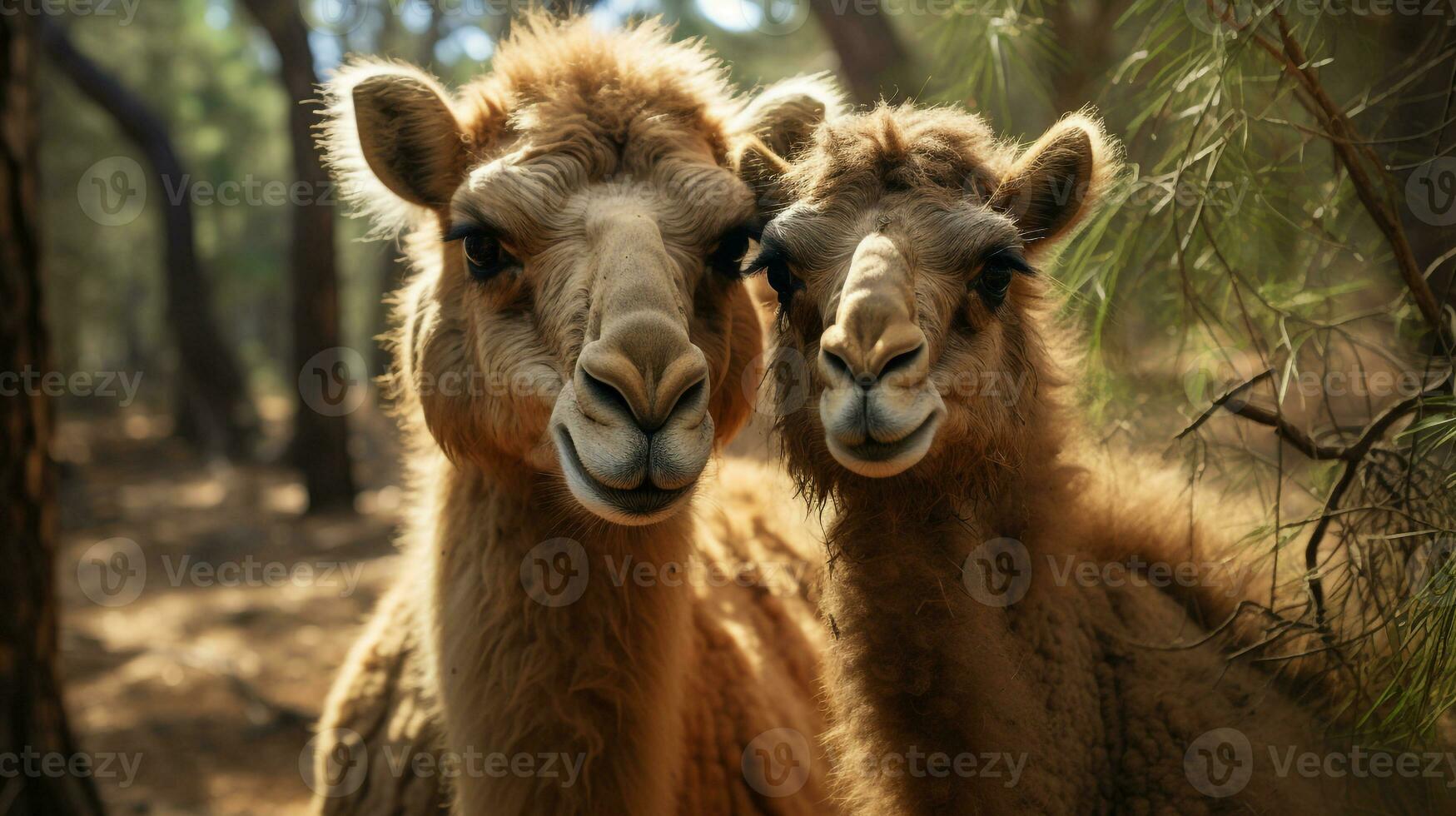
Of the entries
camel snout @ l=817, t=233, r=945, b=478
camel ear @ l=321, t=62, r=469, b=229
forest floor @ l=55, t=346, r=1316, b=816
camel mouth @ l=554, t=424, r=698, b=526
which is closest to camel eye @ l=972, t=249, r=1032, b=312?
camel snout @ l=817, t=233, r=945, b=478

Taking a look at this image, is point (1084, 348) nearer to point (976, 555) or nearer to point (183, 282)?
point (976, 555)

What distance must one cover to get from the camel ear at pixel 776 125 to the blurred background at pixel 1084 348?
41cm

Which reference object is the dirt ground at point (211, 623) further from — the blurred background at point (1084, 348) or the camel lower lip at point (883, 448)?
the camel lower lip at point (883, 448)

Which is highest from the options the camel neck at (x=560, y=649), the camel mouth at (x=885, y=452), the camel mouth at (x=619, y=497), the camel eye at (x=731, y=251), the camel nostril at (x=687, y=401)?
the camel eye at (x=731, y=251)

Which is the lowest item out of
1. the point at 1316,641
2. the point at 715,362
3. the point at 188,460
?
the point at 188,460

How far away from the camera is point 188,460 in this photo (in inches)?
908

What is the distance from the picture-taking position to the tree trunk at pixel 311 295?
13383 mm

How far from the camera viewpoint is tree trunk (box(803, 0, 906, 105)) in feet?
32.0

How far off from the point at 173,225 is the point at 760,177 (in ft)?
57.6

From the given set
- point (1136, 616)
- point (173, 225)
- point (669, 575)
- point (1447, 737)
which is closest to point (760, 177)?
point (669, 575)

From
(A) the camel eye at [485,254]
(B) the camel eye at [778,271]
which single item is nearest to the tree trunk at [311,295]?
(A) the camel eye at [485,254]

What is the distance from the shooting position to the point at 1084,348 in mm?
4418

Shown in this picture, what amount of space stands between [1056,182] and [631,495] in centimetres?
180

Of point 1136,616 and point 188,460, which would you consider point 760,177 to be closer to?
point 1136,616
